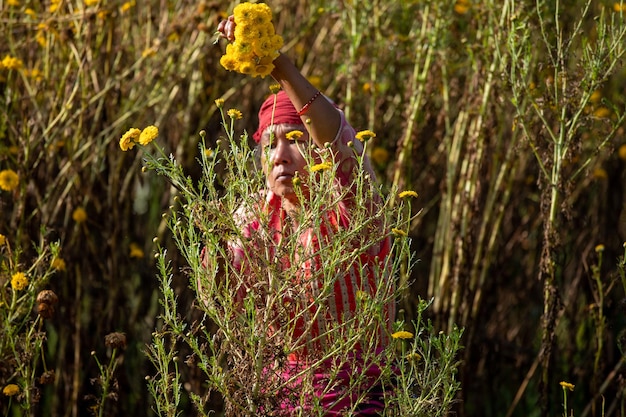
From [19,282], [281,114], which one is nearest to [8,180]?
[19,282]

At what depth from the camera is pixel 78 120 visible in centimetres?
341

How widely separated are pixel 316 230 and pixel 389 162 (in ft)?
6.75

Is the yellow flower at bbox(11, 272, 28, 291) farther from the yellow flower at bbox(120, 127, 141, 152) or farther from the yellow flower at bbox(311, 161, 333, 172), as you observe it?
the yellow flower at bbox(311, 161, 333, 172)

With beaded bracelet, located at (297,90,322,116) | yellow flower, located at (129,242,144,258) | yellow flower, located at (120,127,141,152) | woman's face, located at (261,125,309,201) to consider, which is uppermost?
beaded bracelet, located at (297,90,322,116)

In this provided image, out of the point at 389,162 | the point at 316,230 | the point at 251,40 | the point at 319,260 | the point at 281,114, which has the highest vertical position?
the point at 251,40

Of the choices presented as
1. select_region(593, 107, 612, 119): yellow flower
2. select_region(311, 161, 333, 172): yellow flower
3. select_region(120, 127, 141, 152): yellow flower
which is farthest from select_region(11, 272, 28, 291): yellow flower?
select_region(593, 107, 612, 119): yellow flower

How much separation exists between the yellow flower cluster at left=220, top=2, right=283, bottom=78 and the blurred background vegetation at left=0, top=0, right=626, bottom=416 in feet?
3.18

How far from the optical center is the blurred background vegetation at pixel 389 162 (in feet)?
9.62

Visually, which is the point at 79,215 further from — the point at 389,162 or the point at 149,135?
the point at 149,135

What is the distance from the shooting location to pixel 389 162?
3.86 metres

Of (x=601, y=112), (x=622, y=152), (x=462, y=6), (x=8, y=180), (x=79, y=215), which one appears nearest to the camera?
(x=8, y=180)

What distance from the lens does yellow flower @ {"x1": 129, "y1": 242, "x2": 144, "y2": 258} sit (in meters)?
3.38

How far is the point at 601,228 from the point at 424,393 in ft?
7.18

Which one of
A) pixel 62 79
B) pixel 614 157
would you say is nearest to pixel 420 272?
pixel 614 157
